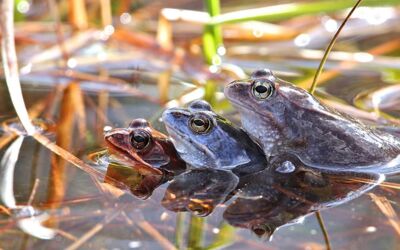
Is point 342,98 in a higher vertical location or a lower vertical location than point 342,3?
lower

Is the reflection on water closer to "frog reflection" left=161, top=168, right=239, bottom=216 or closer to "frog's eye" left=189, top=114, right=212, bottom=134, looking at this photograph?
"frog reflection" left=161, top=168, right=239, bottom=216

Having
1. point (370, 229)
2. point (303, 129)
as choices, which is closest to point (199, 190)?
point (303, 129)

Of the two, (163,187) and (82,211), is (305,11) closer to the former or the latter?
(163,187)

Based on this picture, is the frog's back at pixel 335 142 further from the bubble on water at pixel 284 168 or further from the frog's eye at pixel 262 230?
the frog's eye at pixel 262 230

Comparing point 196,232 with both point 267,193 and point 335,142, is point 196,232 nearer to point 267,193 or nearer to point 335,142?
point 267,193

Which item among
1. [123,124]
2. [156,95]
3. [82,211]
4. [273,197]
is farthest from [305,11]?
[82,211]

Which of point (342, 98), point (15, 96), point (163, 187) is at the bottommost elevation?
point (163, 187)
